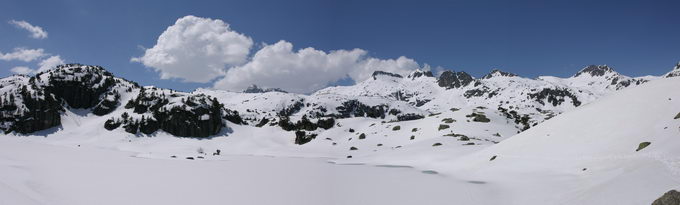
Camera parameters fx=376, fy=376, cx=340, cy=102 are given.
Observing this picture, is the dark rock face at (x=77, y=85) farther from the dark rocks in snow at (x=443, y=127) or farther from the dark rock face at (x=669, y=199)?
the dark rock face at (x=669, y=199)

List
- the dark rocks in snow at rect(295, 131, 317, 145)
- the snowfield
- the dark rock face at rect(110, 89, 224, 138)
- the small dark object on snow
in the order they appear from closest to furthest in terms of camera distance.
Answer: the snowfield < the small dark object on snow < the dark rocks in snow at rect(295, 131, 317, 145) < the dark rock face at rect(110, 89, 224, 138)

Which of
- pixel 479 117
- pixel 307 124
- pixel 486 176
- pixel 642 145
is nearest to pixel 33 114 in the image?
pixel 307 124

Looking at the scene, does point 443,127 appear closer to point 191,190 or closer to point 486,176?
point 486,176

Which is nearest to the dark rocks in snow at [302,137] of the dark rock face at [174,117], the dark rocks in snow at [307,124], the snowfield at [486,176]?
the dark rocks in snow at [307,124]

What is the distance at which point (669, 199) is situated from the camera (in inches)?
501

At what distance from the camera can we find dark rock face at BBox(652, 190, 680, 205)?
12570 mm

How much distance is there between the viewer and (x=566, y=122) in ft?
115

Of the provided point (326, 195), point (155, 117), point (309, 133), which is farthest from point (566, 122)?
point (155, 117)

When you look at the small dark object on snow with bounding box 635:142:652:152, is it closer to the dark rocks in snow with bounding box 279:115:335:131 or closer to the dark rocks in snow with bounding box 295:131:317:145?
the dark rocks in snow with bounding box 295:131:317:145

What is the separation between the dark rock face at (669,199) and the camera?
41.2 ft

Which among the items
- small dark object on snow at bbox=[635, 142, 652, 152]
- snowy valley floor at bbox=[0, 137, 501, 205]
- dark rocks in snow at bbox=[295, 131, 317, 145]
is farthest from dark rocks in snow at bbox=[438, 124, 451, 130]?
small dark object on snow at bbox=[635, 142, 652, 152]

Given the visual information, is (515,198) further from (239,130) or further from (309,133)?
(239,130)

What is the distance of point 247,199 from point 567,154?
2352 cm

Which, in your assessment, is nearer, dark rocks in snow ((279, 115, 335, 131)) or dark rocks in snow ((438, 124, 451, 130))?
dark rocks in snow ((438, 124, 451, 130))
